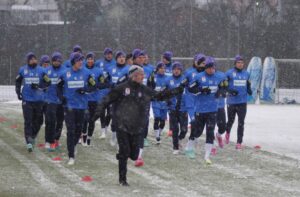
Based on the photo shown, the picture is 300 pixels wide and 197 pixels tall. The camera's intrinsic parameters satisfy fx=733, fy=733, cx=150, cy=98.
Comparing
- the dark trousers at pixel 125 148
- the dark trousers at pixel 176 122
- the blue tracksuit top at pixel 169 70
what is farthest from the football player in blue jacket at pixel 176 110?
the dark trousers at pixel 125 148

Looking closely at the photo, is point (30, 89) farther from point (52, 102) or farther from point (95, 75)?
point (95, 75)

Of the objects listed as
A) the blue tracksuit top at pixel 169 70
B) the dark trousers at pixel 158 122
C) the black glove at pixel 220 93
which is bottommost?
the dark trousers at pixel 158 122

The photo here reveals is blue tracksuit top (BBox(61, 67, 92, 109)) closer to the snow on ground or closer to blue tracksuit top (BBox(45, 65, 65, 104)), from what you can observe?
Answer: blue tracksuit top (BBox(45, 65, 65, 104))

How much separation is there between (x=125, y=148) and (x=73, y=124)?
8.18 ft

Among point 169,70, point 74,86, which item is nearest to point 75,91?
point 74,86

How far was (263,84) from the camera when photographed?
32938 millimetres

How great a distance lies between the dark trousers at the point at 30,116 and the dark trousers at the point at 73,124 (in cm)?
185

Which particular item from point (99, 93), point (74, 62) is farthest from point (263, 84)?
point (74, 62)

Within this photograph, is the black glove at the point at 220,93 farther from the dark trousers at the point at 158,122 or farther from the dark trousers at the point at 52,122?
the dark trousers at the point at 52,122

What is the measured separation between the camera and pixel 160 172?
12.7 meters

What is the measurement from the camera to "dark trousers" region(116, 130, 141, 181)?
36.2 ft

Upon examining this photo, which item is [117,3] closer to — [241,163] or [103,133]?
[103,133]

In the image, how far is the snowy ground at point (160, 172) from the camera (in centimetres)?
1082

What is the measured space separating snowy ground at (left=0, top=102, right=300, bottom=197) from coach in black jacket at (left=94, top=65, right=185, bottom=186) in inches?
26.4
